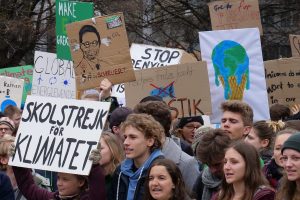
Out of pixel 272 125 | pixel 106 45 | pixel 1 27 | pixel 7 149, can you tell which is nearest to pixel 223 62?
pixel 106 45

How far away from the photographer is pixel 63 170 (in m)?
5.52

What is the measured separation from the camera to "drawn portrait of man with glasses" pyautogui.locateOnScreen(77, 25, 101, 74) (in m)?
8.78

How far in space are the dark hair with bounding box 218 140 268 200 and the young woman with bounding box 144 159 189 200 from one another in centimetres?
35

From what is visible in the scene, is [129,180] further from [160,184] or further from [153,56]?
[153,56]

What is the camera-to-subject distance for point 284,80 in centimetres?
923

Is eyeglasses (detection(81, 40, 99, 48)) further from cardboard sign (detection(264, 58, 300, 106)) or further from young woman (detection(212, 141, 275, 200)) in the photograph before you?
young woman (detection(212, 141, 275, 200))

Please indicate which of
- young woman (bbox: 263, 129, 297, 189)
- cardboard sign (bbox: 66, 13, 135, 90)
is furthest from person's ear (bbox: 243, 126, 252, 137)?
cardboard sign (bbox: 66, 13, 135, 90)

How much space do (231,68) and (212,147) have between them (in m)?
3.07

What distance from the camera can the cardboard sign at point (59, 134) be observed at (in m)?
5.52

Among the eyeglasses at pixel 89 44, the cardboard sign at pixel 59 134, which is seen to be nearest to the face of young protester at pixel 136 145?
the cardboard sign at pixel 59 134

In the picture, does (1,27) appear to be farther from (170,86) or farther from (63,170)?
(63,170)

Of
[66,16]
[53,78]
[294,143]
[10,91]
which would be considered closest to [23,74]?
[53,78]

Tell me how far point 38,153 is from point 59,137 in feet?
0.61

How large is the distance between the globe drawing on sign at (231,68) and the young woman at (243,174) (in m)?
3.23
